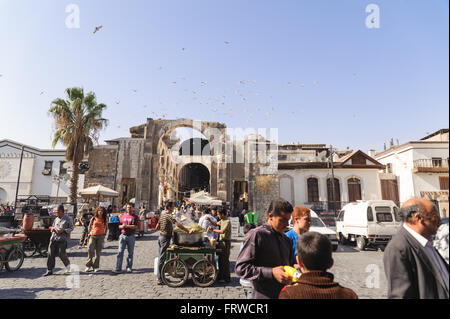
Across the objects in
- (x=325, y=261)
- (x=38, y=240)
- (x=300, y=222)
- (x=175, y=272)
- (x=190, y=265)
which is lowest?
(x=175, y=272)

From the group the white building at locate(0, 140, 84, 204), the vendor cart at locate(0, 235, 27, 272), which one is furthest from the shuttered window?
the white building at locate(0, 140, 84, 204)

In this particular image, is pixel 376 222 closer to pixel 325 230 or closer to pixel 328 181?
pixel 325 230

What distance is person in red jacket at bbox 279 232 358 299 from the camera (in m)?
1.71

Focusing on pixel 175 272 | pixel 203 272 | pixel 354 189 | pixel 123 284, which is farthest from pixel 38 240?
pixel 354 189

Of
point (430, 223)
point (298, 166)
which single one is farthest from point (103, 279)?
point (298, 166)

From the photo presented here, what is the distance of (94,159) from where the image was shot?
2628 cm

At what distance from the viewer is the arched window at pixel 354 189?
25.7 meters

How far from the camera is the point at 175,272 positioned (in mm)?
6008

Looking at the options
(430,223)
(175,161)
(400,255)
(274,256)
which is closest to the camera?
(400,255)

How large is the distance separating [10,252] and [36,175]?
2682 centimetres

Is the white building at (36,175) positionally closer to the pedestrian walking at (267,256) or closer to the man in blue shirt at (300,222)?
the man in blue shirt at (300,222)

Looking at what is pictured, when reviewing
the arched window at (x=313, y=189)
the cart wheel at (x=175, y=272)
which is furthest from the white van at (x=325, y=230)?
the arched window at (x=313, y=189)
